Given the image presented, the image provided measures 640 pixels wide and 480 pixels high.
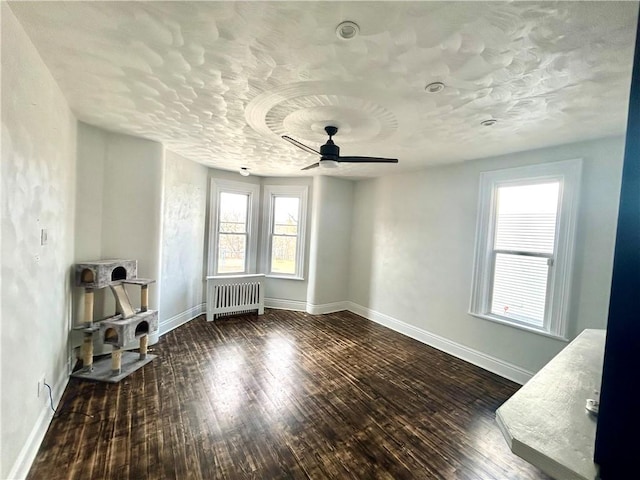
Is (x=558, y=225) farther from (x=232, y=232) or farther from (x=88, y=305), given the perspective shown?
(x=88, y=305)

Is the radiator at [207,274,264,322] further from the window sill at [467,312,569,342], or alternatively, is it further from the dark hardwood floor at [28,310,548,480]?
the window sill at [467,312,569,342]

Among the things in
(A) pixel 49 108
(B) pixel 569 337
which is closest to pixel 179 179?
(A) pixel 49 108

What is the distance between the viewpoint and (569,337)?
2.60 meters

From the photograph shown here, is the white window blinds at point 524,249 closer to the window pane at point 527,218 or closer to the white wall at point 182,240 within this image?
the window pane at point 527,218

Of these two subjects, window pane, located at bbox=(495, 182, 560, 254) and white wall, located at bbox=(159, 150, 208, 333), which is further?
white wall, located at bbox=(159, 150, 208, 333)

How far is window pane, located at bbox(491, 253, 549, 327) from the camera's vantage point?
283 cm

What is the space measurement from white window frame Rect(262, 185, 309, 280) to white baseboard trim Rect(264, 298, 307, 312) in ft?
1.54

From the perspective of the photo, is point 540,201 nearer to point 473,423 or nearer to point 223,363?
point 473,423

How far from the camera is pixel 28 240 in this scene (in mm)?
1638

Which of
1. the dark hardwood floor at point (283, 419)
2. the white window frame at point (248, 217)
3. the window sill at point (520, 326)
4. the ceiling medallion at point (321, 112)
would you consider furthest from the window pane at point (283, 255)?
the window sill at point (520, 326)

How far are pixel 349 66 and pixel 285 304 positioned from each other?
435cm

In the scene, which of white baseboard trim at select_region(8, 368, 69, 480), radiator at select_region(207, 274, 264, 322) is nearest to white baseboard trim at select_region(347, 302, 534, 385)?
radiator at select_region(207, 274, 264, 322)

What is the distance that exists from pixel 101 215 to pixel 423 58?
11.4ft

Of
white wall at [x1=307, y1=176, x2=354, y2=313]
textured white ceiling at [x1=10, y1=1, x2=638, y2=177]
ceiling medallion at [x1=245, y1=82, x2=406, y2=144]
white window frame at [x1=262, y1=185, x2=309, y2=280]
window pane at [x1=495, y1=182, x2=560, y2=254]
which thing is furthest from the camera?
white window frame at [x1=262, y1=185, x2=309, y2=280]
